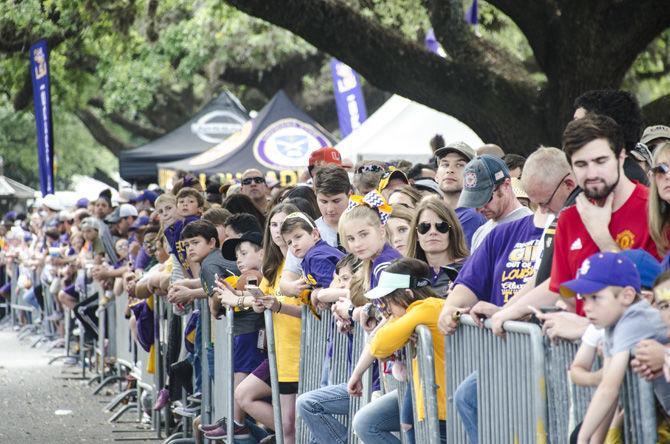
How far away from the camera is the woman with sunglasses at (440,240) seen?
22.5 feet

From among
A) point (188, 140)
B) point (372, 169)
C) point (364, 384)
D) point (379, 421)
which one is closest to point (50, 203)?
point (188, 140)

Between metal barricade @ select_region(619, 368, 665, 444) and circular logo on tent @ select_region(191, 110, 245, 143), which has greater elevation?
circular logo on tent @ select_region(191, 110, 245, 143)

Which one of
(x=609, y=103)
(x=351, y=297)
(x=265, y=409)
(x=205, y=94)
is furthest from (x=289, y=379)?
(x=205, y=94)

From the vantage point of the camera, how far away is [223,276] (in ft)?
31.0

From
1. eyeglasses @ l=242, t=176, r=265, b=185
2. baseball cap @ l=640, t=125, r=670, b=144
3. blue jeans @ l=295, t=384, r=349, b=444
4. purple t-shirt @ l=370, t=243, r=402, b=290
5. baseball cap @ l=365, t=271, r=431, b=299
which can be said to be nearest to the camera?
baseball cap @ l=365, t=271, r=431, b=299

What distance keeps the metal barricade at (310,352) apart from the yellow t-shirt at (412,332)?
1534mm

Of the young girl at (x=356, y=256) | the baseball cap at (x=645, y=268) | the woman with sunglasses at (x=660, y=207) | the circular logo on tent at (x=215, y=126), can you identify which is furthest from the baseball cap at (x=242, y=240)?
the circular logo on tent at (x=215, y=126)

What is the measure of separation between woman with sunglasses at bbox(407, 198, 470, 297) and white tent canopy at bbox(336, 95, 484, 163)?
36.4ft

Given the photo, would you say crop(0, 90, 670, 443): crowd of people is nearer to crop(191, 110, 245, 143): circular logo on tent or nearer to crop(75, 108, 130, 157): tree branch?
crop(191, 110, 245, 143): circular logo on tent

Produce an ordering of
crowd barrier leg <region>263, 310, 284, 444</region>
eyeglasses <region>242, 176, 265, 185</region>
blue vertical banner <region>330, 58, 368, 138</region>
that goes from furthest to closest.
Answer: blue vertical banner <region>330, 58, 368, 138</region> → eyeglasses <region>242, 176, 265, 185</region> → crowd barrier leg <region>263, 310, 284, 444</region>

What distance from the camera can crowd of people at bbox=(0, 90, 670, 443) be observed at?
4355 mm

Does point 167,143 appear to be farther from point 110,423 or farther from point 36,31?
point 110,423

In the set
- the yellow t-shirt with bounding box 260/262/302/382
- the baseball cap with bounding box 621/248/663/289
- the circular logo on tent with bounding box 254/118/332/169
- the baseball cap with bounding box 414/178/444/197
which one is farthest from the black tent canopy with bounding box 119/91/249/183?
the baseball cap with bounding box 621/248/663/289

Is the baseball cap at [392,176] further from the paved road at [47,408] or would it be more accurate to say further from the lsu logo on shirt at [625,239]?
the lsu logo on shirt at [625,239]
